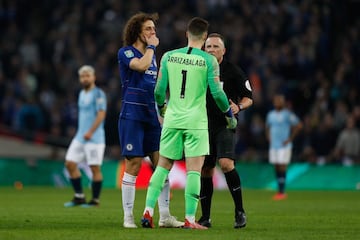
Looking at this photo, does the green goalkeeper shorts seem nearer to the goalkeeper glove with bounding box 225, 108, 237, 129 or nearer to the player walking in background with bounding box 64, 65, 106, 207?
the goalkeeper glove with bounding box 225, 108, 237, 129

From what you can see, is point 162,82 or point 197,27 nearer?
point 197,27

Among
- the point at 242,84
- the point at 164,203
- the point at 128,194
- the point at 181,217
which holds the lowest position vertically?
the point at 181,217

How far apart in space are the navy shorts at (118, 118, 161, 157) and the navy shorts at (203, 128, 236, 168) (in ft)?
2.42

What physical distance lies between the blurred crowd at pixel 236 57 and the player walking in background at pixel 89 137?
9.36m

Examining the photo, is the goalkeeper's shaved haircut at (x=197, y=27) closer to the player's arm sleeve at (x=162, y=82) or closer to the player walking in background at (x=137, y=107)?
the player's arm sleeve at (x=162, y=82)

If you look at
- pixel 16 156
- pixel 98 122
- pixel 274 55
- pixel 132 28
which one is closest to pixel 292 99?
pixel 274 55

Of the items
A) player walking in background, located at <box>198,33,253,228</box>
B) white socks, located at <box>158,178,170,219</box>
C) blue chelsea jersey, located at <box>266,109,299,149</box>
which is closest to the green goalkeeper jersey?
player walking in background, located at <box>198,33,253,228</box>

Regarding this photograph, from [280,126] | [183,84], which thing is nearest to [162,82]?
[183,84]

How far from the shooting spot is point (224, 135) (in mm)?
12570

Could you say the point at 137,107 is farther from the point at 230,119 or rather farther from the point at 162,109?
the point at 230,119

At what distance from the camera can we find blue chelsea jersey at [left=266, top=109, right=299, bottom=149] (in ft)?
80.6

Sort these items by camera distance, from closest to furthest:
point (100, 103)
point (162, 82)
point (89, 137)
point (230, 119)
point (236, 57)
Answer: point (162, 82), point (230, 119), point (89, 137), point (100, 103), point (236, 57)

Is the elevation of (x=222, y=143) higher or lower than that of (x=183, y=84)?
lower

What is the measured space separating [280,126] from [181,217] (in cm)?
1018
